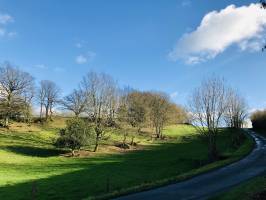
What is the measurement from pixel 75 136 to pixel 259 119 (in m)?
80.0

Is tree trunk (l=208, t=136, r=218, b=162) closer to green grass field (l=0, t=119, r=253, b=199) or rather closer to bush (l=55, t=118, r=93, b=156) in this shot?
green grass field (l=0, t=119, r=253, b=199)

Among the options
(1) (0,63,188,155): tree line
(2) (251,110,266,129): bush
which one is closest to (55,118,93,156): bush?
(1) (0,63,188,155): tree line

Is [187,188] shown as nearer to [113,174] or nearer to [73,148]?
[113,174]

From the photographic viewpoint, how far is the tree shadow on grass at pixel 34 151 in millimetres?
61769

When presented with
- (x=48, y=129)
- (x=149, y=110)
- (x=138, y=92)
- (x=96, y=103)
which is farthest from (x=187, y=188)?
(x=138, y=92)

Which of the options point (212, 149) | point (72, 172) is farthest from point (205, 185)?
point (212, 149)

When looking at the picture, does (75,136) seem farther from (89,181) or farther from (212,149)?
(89,181)

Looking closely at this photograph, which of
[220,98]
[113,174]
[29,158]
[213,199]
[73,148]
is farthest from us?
[73,148]

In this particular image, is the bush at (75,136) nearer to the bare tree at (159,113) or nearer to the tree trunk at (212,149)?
the tree trunk at (212,149)

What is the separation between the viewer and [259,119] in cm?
12631

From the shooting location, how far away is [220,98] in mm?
47688

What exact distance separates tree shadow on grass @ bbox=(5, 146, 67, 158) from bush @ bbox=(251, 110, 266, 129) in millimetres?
74956

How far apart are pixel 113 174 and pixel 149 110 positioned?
7484cm

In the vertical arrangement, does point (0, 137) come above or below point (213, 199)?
above
